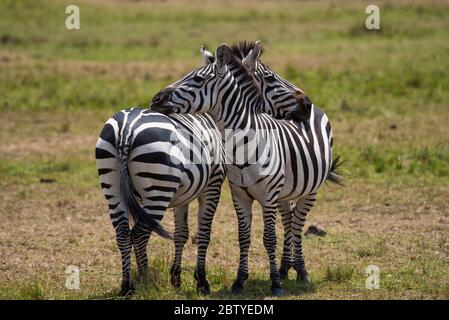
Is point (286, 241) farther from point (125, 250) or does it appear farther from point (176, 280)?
point (125, 250)

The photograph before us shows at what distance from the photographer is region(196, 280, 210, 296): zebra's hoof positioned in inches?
293

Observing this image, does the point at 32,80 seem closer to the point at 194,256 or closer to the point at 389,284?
the point at 194,256

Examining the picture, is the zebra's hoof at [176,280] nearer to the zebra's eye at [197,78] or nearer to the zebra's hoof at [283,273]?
the zebra's hoof at [283,273]

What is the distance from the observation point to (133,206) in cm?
693

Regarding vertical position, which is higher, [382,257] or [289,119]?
[289,119]

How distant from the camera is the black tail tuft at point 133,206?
6.93 m

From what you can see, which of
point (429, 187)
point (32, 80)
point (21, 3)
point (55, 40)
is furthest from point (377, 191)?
point (21, 3)

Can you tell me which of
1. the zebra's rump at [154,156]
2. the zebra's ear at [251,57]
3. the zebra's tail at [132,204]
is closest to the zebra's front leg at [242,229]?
the zebra's rump at [154,156]

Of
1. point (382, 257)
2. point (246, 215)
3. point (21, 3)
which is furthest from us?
point (21, 3)

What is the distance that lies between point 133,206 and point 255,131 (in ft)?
4.25

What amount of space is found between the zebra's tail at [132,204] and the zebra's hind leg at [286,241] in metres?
→ 1.69

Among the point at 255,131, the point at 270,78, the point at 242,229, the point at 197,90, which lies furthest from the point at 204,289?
the point at 270,78

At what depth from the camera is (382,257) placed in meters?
8.81
